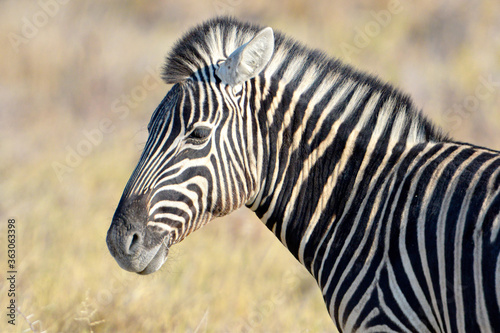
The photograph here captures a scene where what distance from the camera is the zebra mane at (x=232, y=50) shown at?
364 cm

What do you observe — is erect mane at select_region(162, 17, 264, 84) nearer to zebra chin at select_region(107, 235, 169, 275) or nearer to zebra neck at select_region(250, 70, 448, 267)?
zebra neck at select_region(250, 70, 448, 267)

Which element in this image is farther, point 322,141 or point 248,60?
point 322,141

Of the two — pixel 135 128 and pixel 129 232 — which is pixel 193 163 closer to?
pixel 129 232

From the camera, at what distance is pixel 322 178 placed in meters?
3.60

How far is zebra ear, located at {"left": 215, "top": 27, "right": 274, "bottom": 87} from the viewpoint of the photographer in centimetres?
339

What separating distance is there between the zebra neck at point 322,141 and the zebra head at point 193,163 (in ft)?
0.56

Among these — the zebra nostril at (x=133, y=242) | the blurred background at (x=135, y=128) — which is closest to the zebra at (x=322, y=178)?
the zebra nostril at (x=133, y=242)

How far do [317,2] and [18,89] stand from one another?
30.7 feet

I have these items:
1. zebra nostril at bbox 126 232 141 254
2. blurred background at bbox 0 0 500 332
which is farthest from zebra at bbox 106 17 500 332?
blurred background at bbox 0 0 500 332

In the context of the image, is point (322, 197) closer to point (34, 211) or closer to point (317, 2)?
point (34, 211)

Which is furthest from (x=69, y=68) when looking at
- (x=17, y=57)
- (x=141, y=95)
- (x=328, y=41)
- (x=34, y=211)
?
(x=328, y=41)

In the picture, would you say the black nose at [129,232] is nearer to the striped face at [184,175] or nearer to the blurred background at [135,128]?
the striped face at [184,175]

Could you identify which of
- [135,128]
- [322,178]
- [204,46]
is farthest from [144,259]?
[135,128]

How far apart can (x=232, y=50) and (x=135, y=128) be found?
8737mm
